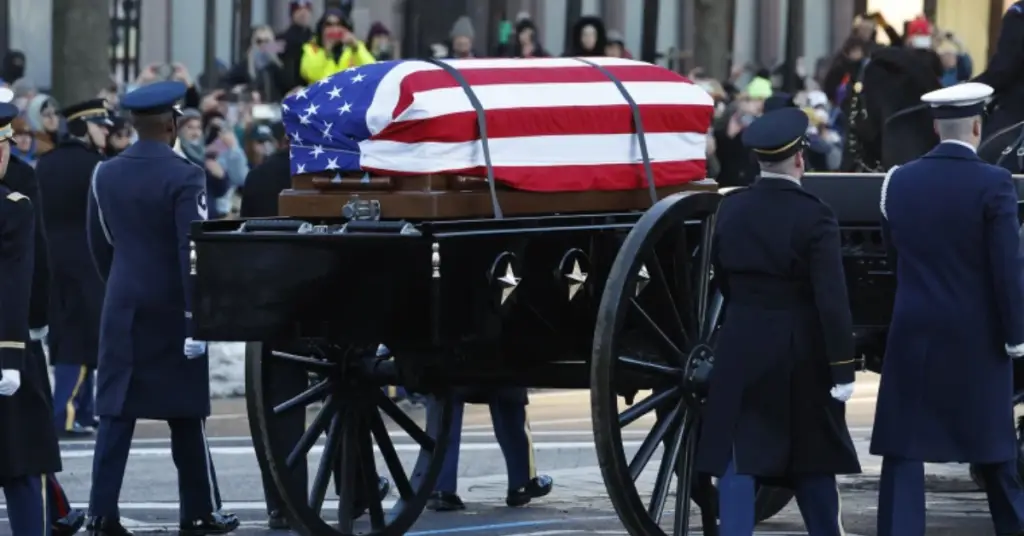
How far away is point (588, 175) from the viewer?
9.28m

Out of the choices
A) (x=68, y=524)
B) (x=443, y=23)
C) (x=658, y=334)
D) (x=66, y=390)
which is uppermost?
(x=443, y=23)

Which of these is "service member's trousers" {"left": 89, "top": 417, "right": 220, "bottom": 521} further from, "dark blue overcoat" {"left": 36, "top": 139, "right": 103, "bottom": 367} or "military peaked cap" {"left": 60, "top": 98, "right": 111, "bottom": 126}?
"military peaked cap" {"left": 60, "top": 98, "right": 111, "bottom": 126}

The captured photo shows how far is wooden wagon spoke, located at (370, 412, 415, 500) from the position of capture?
384 inches

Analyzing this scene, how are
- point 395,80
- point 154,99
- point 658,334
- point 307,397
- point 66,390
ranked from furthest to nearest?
point 66,390 < point 154,99 < point 307,397 < point 658,334 < point 395,80

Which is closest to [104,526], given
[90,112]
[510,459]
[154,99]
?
[154,99]

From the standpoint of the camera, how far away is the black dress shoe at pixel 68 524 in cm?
984

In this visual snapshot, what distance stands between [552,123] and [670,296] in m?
0.75

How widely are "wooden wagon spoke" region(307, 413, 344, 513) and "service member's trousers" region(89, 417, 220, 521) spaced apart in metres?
0.61

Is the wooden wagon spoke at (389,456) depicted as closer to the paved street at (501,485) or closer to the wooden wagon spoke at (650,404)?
the paved street at (501,485)

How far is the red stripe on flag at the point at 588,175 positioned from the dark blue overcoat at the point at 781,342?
2.71ft

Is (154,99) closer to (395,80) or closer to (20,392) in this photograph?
(395,80)

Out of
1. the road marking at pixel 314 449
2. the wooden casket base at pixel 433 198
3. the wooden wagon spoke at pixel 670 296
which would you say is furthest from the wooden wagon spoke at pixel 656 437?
the road marking at pixel 314 449

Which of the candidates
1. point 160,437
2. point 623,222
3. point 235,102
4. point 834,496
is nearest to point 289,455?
point 623,222

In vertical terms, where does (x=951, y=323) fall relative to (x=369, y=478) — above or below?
above
